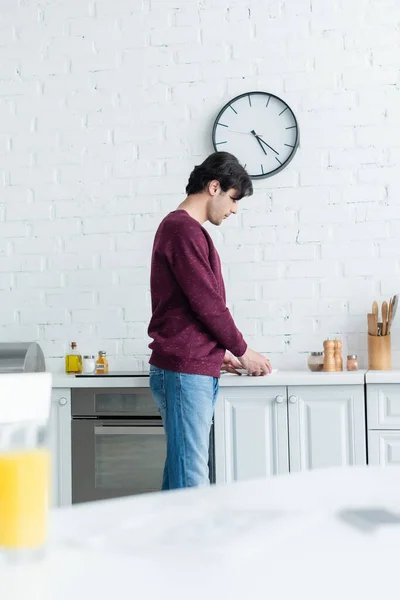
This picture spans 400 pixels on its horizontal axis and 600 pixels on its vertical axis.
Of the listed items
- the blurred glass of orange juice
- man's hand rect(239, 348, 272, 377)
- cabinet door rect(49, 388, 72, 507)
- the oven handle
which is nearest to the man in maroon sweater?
man's hand rect(239, 348, 272, 377)

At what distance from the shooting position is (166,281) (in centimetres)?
280

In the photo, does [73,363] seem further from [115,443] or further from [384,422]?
[384,422]

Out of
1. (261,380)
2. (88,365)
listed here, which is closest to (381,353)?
(261,380)

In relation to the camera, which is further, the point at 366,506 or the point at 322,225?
the point at 322,225

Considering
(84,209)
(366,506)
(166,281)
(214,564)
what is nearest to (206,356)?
(166,281)

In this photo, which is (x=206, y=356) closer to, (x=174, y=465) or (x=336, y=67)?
(x=174, y=465)

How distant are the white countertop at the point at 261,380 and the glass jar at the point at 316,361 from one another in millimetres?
174

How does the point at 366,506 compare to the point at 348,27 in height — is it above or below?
below

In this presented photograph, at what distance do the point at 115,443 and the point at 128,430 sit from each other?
0.08 meters

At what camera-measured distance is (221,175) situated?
2.85m

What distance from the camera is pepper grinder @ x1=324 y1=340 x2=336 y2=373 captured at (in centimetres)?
349

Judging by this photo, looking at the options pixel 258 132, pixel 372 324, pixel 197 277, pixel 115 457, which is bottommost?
pixel 115 457

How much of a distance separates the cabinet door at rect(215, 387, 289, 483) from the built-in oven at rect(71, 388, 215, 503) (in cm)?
7

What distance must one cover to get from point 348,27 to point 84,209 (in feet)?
5.01
